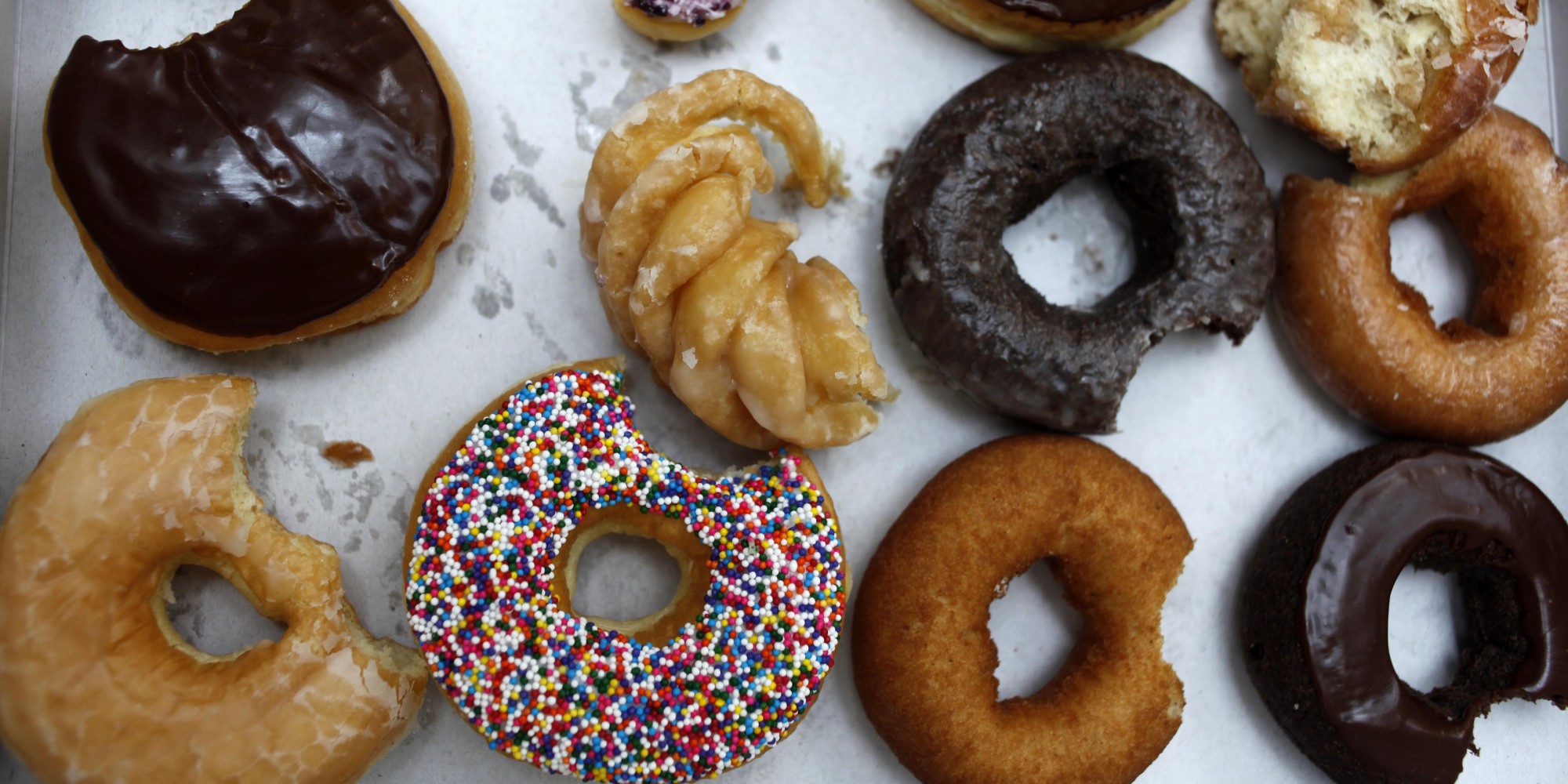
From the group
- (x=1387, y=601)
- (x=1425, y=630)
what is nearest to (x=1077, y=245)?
(x=1387, y=601)

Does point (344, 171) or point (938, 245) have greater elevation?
point (344, 171)

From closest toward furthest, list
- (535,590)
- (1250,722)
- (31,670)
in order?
(31,670), (535,590), (1250,722)

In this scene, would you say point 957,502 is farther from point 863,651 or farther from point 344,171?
point 344,171

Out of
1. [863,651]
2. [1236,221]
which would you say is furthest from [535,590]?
[1236,221]

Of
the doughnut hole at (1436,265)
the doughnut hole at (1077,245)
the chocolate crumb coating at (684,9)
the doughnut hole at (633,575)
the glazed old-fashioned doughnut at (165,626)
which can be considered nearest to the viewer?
the glazed old-fashioned doughnut at (165,626)

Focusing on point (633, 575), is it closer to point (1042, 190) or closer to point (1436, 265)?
point (1042, 190)

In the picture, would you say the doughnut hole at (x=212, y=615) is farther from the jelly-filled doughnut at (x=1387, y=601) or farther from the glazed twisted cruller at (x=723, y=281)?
the jelly-filled doughnut at (x=1387, y=601)

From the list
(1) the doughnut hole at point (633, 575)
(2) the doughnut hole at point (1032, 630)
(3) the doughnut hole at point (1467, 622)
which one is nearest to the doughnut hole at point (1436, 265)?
(3) the doughnut hole at point (1467, 622)
